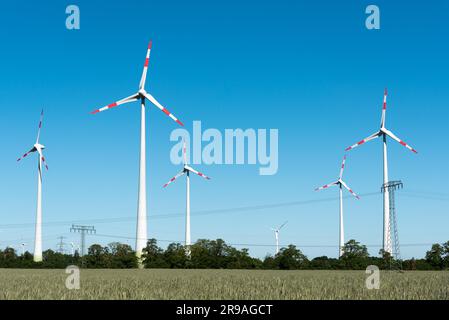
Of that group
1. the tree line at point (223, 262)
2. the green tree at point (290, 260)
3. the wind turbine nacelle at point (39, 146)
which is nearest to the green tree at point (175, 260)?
the tree line at point (223, 262)

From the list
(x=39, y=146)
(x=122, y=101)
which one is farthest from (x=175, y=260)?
(x=39, y=146)

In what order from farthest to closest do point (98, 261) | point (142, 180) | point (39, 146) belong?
point (39, 146) < point (98, 261) < point (142, 180)

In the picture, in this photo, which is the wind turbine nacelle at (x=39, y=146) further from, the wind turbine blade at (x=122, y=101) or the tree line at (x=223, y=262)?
the wind turbine blade at (x=122, y=101)

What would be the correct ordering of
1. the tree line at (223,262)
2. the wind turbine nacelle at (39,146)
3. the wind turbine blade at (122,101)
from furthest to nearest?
the wind turbine nacelle at (39,146), the tree line at (223,262), the wind turbine blade at (122,101)

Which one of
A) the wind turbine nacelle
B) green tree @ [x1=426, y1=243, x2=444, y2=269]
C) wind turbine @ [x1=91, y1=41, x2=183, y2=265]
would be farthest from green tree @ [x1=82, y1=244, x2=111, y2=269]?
green tree @ [x1=426, y1=243, x2=444, y2=269]

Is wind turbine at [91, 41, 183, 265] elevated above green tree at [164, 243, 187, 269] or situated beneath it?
elevated above

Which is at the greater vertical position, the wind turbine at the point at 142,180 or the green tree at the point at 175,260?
the wind turbine at the point at 142,180

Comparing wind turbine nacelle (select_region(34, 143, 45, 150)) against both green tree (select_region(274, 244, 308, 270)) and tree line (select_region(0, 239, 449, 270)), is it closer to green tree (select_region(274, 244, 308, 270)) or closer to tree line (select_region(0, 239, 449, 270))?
tree line (select_region(0, 239, 449, 270))

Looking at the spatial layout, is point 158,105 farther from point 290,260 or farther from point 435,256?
point 435,256

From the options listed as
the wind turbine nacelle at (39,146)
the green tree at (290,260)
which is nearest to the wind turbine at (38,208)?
the wind turbine nacelle at (39,146)

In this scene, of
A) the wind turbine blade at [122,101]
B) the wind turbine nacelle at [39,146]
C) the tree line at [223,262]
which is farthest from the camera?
the wind turbine nacelle at [39,146]

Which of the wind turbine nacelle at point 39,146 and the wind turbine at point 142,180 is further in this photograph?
the wind turbine nacelle at point 39,146
